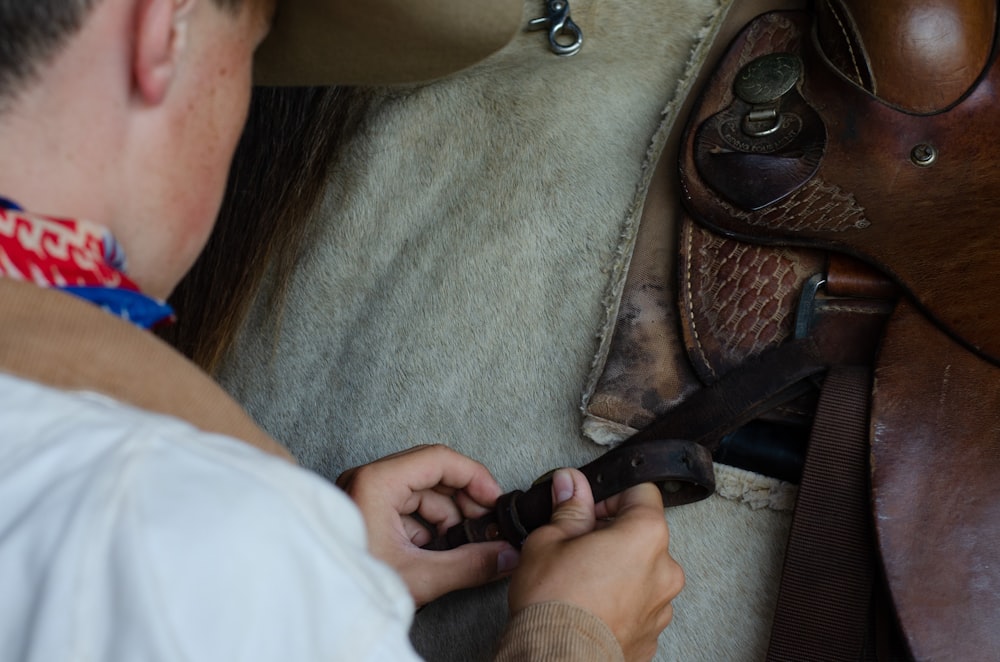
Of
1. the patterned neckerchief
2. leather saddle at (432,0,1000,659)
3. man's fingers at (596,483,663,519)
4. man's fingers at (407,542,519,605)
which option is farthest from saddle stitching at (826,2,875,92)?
the patterned neckerchief

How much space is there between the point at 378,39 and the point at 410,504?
432 millimetres

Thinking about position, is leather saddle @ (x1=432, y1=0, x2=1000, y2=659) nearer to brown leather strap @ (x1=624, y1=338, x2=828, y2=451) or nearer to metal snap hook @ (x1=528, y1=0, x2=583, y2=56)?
brown leather strap @ (x1=624, y1=338, x2=828, y2=451)

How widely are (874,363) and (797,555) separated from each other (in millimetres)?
168

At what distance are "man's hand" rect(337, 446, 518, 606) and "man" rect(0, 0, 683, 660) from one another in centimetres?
10

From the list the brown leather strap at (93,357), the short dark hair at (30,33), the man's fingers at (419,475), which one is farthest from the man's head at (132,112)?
the man's fingers at (419,475)

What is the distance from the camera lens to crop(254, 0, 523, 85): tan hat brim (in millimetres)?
834

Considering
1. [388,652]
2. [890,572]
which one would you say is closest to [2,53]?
[388,652]

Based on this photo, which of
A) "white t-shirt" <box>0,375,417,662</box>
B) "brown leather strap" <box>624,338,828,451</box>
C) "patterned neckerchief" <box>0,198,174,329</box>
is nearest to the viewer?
"white t-shirt" <box>0,375,417,662</box>

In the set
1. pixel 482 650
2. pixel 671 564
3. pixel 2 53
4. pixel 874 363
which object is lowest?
pixel 482 650

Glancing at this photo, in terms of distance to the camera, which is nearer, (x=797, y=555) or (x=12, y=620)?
(x=12, y=620)

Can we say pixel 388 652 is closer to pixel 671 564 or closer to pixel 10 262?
pixel 10 262

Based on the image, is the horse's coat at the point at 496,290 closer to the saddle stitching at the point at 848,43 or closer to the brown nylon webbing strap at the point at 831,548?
the brown nylon webbing strap at the point at 831,548

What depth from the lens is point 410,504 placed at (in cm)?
91

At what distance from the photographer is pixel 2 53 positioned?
503 millimetres
